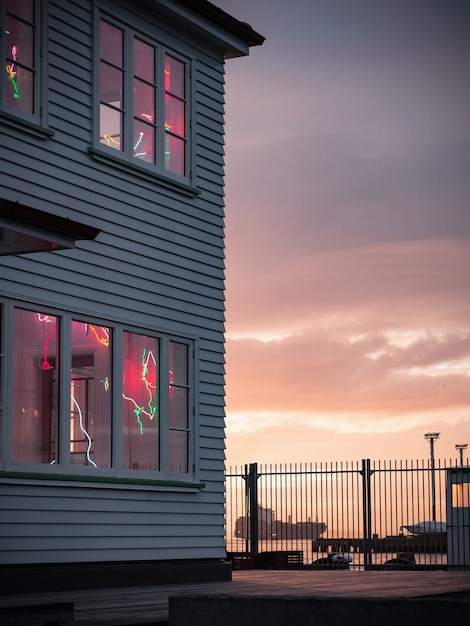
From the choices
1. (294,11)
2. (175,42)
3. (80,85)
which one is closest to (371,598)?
(80,85)

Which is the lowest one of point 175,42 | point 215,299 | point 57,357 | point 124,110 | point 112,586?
point 112,586

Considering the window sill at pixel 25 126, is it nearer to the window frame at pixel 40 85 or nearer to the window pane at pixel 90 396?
the window frame at pixel 40 85

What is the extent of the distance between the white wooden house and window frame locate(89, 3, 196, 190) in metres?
0.02

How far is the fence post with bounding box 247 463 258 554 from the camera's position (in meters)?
26.3

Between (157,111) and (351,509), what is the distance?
42.4ft

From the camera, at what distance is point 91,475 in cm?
1352

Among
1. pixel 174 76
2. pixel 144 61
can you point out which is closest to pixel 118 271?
pixel 144 61

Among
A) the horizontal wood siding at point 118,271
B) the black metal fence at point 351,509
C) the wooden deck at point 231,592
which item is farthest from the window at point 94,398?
the black metal fence at point 351,509

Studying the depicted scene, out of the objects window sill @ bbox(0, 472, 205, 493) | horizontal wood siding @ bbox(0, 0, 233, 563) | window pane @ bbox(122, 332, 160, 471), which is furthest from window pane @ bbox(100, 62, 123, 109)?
window sill @ bbox(0, 472, 205, 493)

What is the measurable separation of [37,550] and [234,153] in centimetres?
1280

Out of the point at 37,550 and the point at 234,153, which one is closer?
the point at 37,550

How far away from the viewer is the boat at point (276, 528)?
1050 inches

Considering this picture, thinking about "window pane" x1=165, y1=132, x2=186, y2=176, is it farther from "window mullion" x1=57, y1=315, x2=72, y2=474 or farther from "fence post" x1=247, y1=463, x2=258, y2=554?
"fence post" x1=247, y1=463, x2=258, y2=554

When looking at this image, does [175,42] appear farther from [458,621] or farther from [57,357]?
[458,621]
